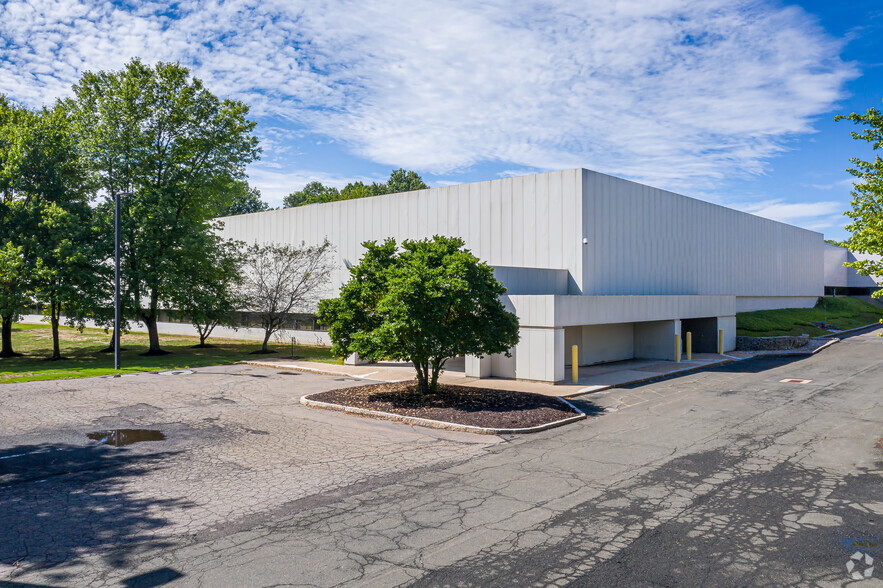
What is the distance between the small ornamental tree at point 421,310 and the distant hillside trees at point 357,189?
203 ft

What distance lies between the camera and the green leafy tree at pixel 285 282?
32.8 metres

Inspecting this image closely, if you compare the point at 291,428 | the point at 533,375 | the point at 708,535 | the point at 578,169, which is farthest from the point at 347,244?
the point at 708,535

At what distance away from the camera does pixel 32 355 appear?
3033 centimetres

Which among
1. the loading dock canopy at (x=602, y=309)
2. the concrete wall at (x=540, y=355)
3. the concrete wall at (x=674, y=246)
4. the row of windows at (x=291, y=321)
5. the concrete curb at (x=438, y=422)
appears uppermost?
the concrete wall at (x=674, y=246)

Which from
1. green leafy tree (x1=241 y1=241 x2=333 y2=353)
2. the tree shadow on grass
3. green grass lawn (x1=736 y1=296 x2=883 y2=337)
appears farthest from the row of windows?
green grass lawn (x1=736 y1=296 x2=883 y2=337)

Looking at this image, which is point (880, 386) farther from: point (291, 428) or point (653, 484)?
point (291, 428)

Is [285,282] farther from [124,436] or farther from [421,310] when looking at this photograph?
[124,436]

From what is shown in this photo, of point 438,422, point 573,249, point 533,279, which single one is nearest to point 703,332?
point 573,249

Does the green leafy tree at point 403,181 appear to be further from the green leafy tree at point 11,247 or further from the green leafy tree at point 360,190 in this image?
the green leafy tree at point 11,247

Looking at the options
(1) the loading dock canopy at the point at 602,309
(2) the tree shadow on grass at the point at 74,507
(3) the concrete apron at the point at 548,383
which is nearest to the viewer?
(2) the tree shadow on grass at the point at 74,507

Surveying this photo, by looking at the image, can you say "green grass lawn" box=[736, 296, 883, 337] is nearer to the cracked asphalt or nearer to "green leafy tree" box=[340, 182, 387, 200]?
the cracked asphalt

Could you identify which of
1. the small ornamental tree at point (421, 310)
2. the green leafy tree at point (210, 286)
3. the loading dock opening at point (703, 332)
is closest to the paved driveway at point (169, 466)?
the small ornamental tree at point (421, 310)

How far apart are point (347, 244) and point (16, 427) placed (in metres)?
21.2

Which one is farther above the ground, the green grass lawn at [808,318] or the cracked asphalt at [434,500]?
the green grass lawn at [808,318]
